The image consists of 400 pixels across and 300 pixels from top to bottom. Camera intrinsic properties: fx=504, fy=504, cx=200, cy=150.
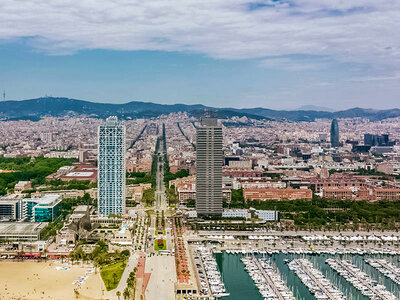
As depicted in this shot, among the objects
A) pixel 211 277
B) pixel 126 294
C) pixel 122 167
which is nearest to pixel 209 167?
pixel 122 167

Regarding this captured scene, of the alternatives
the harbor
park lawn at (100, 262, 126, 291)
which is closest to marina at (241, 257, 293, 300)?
the harbor

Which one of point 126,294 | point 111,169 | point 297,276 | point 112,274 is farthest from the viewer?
point 111,169

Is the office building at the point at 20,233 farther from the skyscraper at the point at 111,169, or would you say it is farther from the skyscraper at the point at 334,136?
the skyscraper at the point at 334,136

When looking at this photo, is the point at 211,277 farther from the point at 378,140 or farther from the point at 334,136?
the point at 334,136

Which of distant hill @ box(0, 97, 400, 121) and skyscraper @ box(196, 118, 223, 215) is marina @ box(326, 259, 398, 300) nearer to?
skyscraper @ box(196, 118, 223, 215)

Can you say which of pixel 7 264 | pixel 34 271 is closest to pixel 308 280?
pixel 34 271

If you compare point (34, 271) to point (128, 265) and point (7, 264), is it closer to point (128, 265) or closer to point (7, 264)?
point (7, 264)

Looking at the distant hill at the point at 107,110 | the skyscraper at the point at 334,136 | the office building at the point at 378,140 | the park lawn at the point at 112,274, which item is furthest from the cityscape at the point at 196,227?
the distant hill at the point at 107,110
